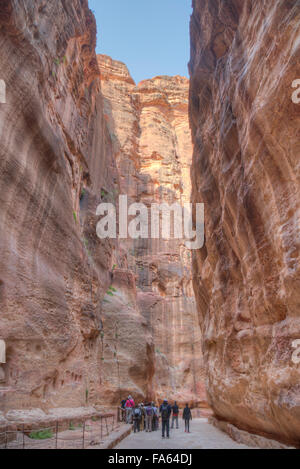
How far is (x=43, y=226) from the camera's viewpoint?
547 inches

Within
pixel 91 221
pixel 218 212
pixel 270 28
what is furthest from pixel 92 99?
pixel 270 28

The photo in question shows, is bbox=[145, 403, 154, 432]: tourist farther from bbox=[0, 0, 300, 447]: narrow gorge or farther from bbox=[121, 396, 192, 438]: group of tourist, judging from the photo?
bbox=[0, 0, 300, 447]: narrow gorge

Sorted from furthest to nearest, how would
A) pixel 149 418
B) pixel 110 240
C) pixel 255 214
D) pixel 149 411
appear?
1. pixel 110 240
2. pixel 149 411
3. pixel 149 418
4. pixel 255 214

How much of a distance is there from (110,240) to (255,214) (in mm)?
17413

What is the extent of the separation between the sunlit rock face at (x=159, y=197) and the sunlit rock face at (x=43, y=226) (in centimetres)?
700

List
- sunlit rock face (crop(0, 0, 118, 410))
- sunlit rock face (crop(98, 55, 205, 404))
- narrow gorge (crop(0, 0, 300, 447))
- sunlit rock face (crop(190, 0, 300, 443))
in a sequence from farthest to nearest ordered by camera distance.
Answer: sunlit rock face (crop(98, 55, 205, 404))
sunlit rock face (crop(0, 0, 118, 410))
narrow gorge (crop(0, 0, 300, 447))
sunlit rock face (crop(190, 0, 300, 443))

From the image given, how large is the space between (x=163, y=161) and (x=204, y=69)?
3607 centimetres

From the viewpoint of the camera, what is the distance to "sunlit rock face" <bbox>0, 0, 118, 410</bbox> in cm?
1145

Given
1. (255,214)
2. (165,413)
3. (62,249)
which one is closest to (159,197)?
(62,249)

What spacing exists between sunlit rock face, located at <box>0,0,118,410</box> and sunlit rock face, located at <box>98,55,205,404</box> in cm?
700

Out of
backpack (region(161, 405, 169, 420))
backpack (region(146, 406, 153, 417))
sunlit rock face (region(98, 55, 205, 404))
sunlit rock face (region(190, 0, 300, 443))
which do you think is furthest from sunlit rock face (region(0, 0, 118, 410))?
sunlit rock face (region(98, 55, 205, 404))

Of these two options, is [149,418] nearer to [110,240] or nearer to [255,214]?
[255,214]

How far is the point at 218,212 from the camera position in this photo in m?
15.6
